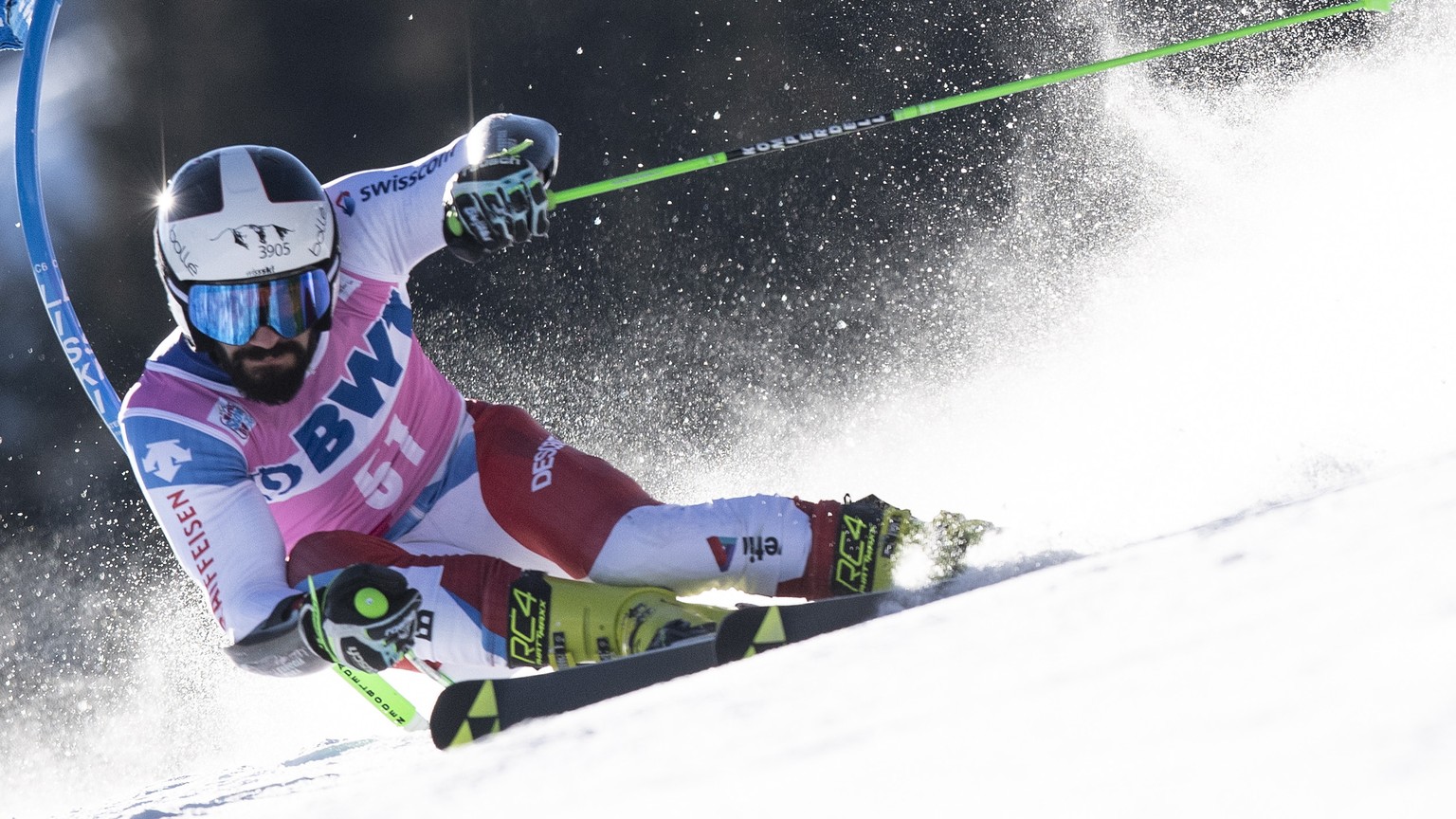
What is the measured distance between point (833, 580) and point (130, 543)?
15.8 ft

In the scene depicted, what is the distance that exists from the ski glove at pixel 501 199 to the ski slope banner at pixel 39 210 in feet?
4.28

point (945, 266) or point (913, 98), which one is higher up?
point (913, 98)

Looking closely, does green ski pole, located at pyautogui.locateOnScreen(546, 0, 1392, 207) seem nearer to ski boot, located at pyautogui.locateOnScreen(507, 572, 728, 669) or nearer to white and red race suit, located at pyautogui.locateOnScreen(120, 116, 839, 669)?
white and red race suit, located at pyautogui.locateOnScreen(120, 116, 839, 669)

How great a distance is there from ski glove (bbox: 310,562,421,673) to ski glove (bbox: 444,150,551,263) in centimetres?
78

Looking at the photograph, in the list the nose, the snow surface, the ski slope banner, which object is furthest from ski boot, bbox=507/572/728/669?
the ski slope banner

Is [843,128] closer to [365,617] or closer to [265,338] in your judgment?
[265,338]

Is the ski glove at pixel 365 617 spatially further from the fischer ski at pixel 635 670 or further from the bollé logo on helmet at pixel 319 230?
→ the bollé logo on helmet at pixel 319 230

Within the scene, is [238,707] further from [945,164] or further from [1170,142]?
[1170,142]

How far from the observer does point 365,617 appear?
2.20 m

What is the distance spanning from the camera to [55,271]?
135 inches

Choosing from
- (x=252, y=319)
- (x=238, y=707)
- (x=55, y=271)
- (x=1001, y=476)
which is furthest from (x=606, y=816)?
(x=238, y=707)

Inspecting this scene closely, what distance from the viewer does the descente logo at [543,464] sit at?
8.70 ft

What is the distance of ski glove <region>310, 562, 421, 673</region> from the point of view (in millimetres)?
2201

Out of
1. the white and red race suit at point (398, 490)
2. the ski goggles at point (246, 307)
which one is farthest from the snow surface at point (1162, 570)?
the ski goggles at point (246, 307)
